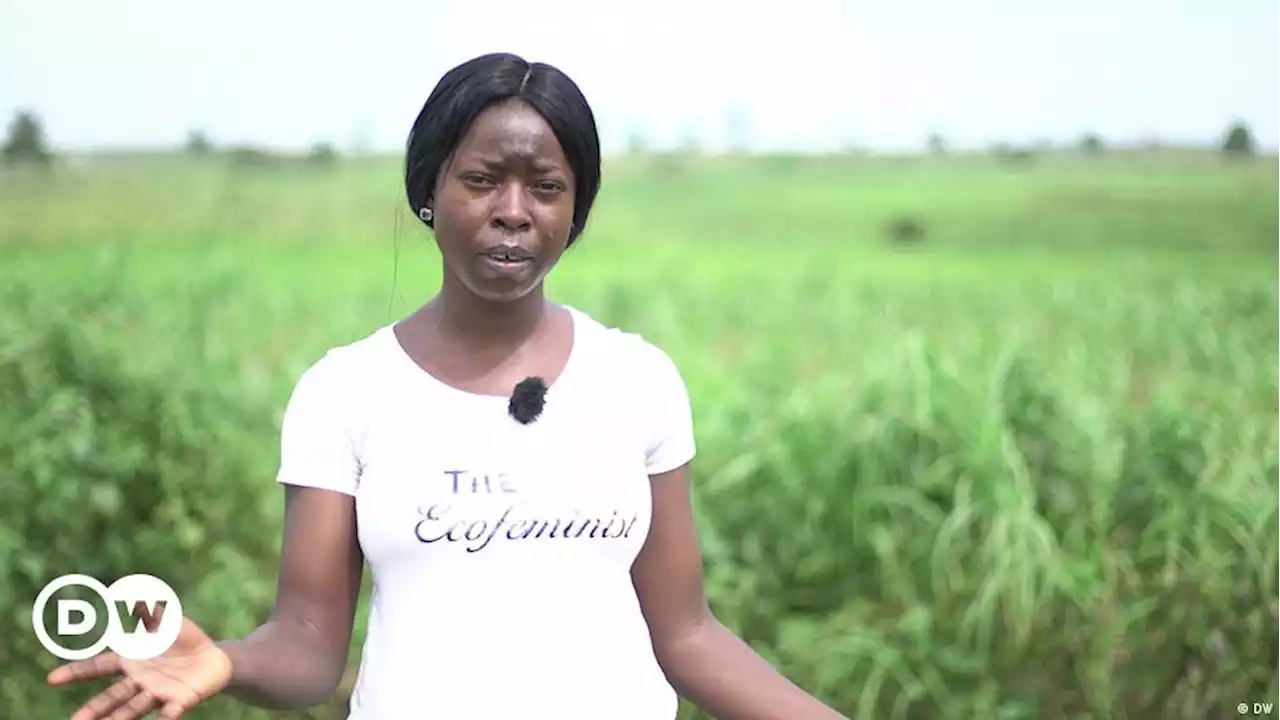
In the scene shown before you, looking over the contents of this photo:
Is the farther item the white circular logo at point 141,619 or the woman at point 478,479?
the woman at point 478,479

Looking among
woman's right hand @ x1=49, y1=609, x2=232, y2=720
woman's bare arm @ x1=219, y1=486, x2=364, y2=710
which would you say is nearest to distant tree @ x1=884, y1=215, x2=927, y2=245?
woman's bare arm @ x1=219, y1=486, x2=364, y2=710

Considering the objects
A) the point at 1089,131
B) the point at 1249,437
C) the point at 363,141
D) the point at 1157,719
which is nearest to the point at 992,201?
the point at 1089,131

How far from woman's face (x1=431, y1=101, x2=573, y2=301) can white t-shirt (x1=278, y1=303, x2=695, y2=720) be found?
117 millimetres

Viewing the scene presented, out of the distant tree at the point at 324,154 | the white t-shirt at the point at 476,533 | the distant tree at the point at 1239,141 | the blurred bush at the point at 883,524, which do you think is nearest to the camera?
the white t-shirt at the point at 476,533

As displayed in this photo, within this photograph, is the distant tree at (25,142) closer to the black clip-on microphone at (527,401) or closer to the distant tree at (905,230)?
the distant tree at (905,230)

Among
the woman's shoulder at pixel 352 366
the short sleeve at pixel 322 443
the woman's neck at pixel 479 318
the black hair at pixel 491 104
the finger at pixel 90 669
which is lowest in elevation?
the finger at pixel 90 669

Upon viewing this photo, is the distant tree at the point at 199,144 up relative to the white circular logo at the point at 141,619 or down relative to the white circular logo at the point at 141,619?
up

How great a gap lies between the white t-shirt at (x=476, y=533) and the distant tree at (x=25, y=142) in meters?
2.30

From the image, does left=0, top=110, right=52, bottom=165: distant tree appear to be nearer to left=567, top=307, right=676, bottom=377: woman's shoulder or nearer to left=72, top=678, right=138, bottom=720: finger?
left=567, top=307, right=676, bottom=377: woman's shoulder

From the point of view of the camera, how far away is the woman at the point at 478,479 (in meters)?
1.23

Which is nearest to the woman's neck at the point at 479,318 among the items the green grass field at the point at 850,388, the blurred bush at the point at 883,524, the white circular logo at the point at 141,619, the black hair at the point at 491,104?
the black hair at the point at 491,104

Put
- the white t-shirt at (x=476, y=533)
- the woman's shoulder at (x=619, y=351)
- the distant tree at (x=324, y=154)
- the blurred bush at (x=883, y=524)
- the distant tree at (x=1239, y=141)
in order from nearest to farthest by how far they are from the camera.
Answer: the white t-shirt at (x=476, y=533) → the woman's shoulder at (x=619, y=351) → the blurred bush at (x=883, y=524) → the distant tree at (x=1239, y=141) → the distant tree at (x=324, y=154)

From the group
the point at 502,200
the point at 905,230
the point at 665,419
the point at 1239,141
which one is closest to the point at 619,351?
the point at 665,419

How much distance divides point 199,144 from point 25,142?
0.40 meters
